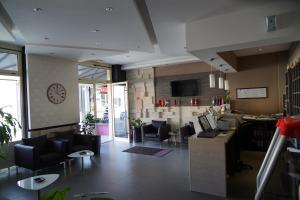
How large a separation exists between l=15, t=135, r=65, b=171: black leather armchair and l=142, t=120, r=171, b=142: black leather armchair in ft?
10.1

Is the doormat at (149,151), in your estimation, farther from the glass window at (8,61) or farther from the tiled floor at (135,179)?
the glass window at (8,61)

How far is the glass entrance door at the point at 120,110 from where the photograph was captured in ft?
27.5

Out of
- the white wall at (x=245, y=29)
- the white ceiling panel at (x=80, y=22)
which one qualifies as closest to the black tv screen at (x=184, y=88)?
the white ceiling panel at (x=80, y=22)

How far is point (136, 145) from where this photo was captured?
728cm

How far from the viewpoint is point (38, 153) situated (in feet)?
14.6

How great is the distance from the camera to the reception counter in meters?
3.23

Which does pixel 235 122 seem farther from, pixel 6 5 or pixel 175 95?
pixel 6 5

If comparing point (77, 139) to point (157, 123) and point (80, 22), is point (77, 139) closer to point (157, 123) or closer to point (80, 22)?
point (157, 123)

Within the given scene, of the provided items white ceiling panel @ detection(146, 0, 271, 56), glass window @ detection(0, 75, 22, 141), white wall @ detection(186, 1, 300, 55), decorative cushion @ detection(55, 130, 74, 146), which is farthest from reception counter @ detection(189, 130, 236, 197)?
glass window @ detection(0, 75, 22, 141)

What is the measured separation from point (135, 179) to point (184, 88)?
169 inches

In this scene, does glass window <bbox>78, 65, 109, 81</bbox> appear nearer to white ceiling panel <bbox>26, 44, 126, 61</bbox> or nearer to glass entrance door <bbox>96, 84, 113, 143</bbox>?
glass entrance door <bbox>96, 84, 113, 143</bbox>

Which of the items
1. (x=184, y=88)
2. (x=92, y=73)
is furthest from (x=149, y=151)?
(x=92, y=73)

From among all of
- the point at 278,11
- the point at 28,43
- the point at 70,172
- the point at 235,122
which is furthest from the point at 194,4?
the point at 70,172

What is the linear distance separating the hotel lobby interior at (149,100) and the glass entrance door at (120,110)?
0.14 ft
